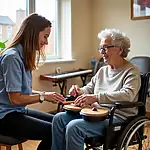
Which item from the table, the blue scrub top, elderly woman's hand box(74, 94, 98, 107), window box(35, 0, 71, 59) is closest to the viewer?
the blue scrub top

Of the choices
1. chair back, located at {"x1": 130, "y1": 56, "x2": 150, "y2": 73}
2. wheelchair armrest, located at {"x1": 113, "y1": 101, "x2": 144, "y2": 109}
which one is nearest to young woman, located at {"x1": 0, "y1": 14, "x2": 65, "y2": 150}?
wheelchair armrest, located at {"x1": 113, "y1": 101, "x2": 144, "y2": 109}

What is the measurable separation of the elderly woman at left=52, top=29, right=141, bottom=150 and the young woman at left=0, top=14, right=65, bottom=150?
0.46 ft

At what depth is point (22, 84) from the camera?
1.79 meters

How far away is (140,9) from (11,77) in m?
2.50

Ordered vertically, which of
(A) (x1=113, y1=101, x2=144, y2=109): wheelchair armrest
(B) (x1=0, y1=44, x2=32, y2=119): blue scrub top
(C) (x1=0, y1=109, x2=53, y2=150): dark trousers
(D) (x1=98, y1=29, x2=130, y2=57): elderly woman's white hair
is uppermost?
(D) (x1=98, y1=29, x2=130, y2=57): elderly woman's white hair

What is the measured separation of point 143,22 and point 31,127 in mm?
2533

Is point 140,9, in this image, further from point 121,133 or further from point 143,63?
point 121,133

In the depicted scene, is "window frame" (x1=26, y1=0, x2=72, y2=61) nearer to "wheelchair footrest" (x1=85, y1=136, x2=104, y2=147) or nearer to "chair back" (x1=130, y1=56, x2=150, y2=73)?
"chair back" (x1=130, y1=56, x2=150, y2=73)

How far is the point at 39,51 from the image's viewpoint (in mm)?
1882

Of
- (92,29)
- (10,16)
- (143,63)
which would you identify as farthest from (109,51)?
(92,29)

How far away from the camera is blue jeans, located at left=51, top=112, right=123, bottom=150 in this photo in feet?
5.67

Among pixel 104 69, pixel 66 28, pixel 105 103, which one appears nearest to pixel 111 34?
pixel 104 69

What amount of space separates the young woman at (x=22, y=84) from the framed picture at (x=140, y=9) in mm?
2103

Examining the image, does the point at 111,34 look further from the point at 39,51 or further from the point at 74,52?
the point at 74,52
